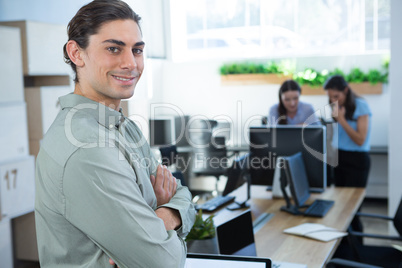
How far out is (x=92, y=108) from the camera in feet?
4.22

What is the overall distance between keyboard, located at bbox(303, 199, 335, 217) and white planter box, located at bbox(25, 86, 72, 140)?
2567 mm

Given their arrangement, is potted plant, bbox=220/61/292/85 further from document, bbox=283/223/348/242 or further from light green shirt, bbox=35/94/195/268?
light green shirt, bbox=35/94/195/268

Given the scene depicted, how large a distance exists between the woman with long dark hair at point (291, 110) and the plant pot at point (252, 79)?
71.5 inches

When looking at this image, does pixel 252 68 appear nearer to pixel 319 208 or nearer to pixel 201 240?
pixel 319 208

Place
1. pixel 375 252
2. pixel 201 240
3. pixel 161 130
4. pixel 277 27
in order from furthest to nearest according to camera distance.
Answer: pixel 277 27 < pixel 161 130 < pixel 375 252 < pixel 201 240

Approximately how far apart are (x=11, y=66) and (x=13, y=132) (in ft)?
1.86

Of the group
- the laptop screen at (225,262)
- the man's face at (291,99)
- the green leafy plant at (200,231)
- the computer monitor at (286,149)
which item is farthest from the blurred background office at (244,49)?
the laptop screen at (225,262)

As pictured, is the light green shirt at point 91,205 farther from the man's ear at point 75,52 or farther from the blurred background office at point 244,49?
the blurred background office at point 244,49

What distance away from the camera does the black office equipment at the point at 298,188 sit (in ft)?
9.46

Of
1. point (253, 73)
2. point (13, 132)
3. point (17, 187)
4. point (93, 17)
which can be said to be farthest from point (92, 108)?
point (253, 73)

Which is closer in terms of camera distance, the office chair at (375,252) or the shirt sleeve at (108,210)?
the shirt sleeve at (108,210)

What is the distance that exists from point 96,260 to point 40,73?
3.40m

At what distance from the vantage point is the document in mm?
2412

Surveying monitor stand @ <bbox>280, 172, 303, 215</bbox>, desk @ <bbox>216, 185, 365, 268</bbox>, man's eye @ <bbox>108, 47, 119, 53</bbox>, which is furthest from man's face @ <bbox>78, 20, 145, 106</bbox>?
monitor stand @ <bbox>280, 172, 303, 215</bbox>
